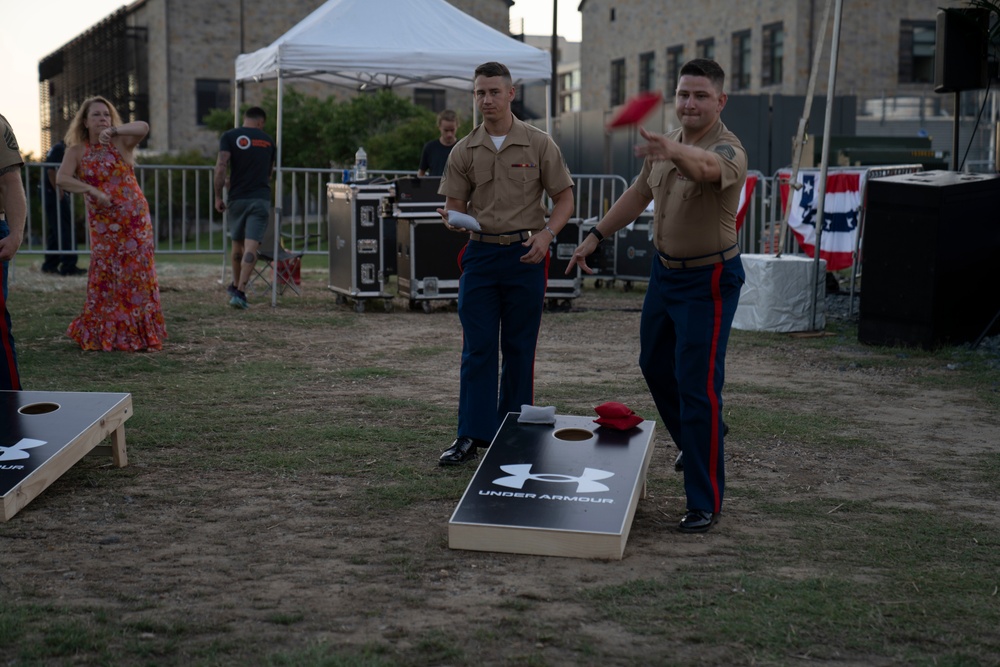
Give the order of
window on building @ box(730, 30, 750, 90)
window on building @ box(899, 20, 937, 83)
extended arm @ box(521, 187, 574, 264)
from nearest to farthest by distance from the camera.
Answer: extended arm @ box(521, 187, 574, 264) < window on building @ box(899, 20, 937, 83) < window on building @ box(730, 30, 750, 90)

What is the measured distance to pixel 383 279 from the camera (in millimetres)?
12750

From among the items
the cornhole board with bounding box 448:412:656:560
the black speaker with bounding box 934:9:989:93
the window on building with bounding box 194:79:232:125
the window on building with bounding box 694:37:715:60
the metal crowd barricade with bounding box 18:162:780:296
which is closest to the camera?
the cornhole board with bounding box 448:412:656:560

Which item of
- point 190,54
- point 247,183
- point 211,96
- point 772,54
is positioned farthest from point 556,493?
point 211,96

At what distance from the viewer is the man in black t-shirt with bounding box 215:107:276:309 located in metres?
12.5

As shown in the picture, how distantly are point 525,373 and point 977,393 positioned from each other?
3.78 metres

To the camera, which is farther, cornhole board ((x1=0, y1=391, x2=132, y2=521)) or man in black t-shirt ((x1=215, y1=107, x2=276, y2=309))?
man in black t-shirt ((x1=215, y1=107, x2=276, y2=309))

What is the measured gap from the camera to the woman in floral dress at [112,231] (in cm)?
887

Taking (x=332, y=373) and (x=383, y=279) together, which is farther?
(x=383, y=279)

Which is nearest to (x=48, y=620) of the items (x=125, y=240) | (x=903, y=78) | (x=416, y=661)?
(x=416, y=661)

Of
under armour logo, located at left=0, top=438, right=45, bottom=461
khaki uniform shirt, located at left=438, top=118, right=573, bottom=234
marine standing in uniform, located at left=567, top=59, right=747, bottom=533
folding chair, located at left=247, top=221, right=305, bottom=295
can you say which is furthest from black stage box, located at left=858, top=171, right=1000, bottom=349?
under armour logo, located at left=0, top=438, right=45, bottom=461

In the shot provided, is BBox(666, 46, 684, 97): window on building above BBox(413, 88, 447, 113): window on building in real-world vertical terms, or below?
above

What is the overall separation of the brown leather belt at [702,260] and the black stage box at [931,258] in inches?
216

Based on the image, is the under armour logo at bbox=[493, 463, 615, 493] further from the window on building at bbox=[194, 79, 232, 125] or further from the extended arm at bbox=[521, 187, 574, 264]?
the window on building at bbox=[194, 79, 232, 125]

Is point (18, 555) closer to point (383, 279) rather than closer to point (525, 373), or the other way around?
point (525, 373)
